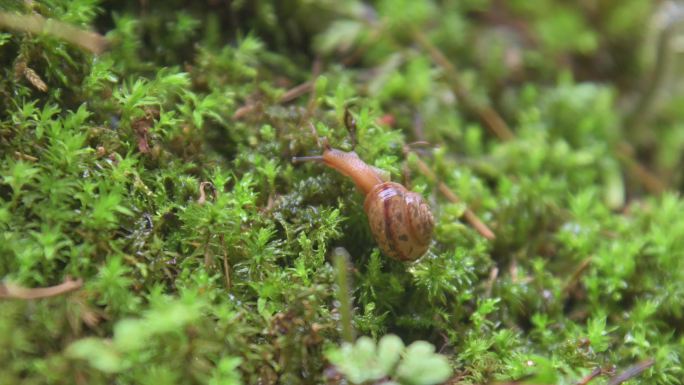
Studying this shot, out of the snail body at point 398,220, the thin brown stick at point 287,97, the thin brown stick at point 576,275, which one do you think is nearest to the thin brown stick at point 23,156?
the thin brown stick at point 287,97

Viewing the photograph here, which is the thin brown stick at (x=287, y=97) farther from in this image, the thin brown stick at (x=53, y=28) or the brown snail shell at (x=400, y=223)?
the brown snail shell at (x=400, y=223)

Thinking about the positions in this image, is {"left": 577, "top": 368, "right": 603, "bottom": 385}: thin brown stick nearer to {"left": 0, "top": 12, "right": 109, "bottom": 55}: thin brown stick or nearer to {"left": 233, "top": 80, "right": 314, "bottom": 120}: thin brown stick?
{"left": 233, "top": 80, "right": 314, "bottom": 120}: thin brown stick

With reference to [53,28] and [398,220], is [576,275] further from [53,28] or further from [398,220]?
[53,28]

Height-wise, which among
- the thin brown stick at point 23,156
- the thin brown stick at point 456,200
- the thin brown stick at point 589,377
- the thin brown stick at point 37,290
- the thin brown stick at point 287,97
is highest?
the thin brown stick at point 23,156

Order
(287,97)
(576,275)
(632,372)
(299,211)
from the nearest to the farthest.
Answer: (632,372), (299,211), (576,275), (287,97)

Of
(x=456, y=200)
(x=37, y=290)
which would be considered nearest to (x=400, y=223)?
(x=456, y=200)

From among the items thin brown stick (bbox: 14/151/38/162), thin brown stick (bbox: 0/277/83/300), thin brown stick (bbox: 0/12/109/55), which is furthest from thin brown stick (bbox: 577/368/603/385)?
thin brown stick (bbox: 0/12/109/55)

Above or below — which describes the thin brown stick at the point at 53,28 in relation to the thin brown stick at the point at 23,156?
above
